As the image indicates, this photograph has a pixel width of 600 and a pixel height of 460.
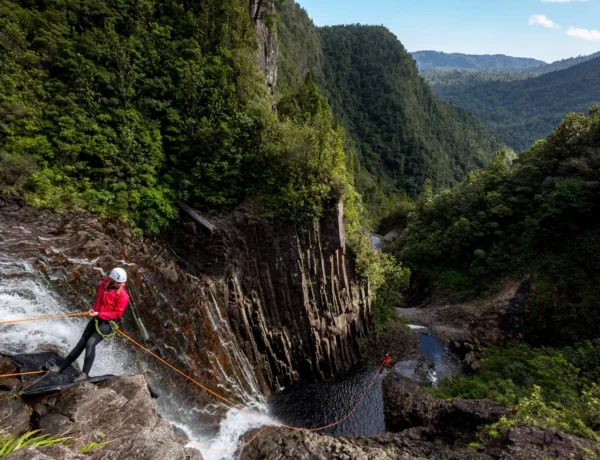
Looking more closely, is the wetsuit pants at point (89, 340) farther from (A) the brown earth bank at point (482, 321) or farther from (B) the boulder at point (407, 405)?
(A) the brown earth bank at point (482, 321)

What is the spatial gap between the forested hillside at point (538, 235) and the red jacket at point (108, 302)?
2690 cm

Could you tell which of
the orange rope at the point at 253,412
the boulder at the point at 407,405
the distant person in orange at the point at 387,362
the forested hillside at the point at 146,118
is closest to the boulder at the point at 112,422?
the orange rope at the point at 253,412

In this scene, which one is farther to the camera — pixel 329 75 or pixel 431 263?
pixel 329 75

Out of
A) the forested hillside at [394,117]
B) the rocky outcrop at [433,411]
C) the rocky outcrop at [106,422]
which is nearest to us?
the rocky outcrop at [106,422]

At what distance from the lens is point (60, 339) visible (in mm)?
9422

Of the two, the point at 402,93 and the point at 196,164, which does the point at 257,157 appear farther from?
the point at 402,93

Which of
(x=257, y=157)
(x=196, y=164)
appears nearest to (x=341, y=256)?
(x=257, y=157)

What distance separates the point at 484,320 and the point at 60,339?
2691cm

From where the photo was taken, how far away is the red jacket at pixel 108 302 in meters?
7.89

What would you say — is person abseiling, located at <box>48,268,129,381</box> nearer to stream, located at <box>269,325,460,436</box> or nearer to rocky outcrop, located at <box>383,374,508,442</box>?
stream, located at <box>269,325,460,436</box>

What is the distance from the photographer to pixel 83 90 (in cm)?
1310

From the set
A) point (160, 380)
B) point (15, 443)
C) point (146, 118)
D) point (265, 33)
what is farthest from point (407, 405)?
point (265, 33)

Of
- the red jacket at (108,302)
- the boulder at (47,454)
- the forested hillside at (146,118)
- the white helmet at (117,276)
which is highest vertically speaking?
the forested hillside at (146,118)

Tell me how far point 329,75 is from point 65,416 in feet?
453
